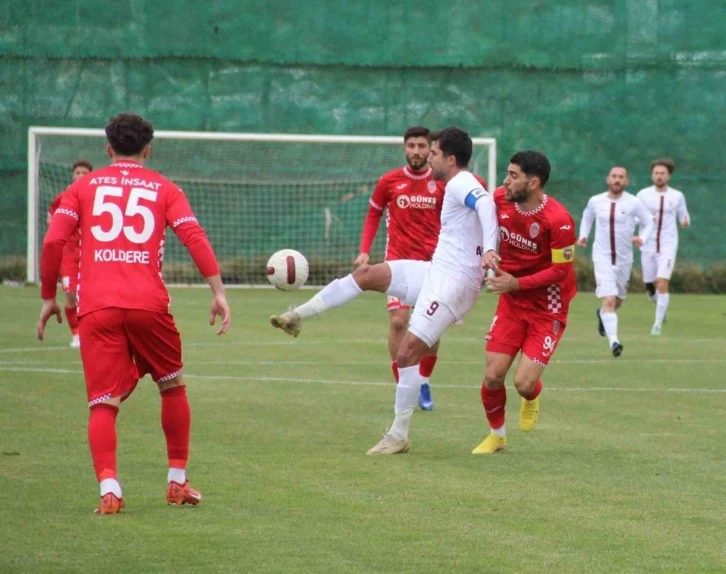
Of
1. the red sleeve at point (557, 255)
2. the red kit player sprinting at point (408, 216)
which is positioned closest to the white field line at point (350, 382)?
the red kit player sprinting at point (408, 216)

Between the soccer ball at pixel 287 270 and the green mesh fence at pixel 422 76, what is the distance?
18.2m

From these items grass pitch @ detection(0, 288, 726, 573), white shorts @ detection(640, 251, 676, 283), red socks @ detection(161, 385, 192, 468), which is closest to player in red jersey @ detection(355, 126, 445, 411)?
grass pitch @ detection(0, 288, 726, 573)

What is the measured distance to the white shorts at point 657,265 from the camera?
66.3 feet

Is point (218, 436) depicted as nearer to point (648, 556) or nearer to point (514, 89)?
point (648, 556)

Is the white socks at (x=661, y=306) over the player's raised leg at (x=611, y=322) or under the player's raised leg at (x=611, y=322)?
under

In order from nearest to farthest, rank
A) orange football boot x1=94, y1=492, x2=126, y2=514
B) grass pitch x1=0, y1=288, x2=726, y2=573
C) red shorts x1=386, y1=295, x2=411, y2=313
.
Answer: grass pitch x1=0, y1=288, x2=726, y2=573 → orange football boot x1=94, y1=492, x2=126, y2=514 → red shorts x1=386, y1=295, x2=411, y2=313

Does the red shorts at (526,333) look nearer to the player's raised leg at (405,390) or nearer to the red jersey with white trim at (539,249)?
the red jersey with white trim at (539,249)

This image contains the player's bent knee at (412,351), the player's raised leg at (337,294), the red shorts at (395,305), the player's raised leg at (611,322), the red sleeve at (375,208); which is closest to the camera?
the player's raised leg at (337,294)

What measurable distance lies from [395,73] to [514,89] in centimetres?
231

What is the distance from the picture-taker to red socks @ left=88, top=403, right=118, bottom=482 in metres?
7.06

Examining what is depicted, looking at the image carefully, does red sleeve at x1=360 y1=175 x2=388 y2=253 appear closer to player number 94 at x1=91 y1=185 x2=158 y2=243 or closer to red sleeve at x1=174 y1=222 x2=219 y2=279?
red sleeve at x1=174 y1=222 x2=219 y2=279

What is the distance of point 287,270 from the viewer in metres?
9.75

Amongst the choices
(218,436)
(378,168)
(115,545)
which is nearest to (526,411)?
(218,436)

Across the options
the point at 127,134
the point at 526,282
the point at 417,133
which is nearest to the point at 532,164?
the point at 526,282
